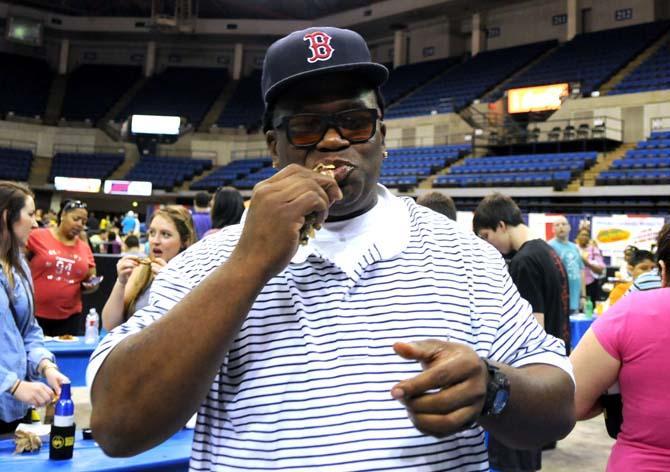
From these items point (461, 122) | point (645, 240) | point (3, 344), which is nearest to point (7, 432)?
point (3, 344)

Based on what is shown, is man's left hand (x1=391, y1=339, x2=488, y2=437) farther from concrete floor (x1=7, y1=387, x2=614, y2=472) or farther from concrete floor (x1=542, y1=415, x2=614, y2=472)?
concrete floor (x1=542, y1=415, x2=614, y2=472)

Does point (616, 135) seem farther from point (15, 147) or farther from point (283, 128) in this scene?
point (15, 147)

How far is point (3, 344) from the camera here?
8.80 ft

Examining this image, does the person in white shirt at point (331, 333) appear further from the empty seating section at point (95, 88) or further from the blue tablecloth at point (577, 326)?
the empty seating section at point (95, 88)

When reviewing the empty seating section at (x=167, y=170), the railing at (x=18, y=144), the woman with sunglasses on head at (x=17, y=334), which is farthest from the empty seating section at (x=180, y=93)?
the woman with sunglasses on head at (x=17, y=334)

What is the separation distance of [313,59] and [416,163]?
19.3 meters

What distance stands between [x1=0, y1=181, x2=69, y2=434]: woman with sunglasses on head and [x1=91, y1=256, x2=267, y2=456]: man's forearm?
182cm

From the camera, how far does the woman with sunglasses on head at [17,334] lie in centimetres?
254

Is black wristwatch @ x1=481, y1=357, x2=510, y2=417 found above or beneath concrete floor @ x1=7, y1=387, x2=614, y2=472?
above

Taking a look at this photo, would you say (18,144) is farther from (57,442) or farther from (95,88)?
(57,442)

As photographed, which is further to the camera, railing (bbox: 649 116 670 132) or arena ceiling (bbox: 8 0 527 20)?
arena ceiling (bbox: 8 0 527 20)

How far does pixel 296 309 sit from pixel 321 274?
0.08 meters

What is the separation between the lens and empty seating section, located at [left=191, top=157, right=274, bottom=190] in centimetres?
2472

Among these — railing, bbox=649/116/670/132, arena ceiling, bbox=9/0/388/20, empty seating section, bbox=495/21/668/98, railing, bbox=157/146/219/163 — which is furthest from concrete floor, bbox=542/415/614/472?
arena ceiling, bbox=9/0/388/20
